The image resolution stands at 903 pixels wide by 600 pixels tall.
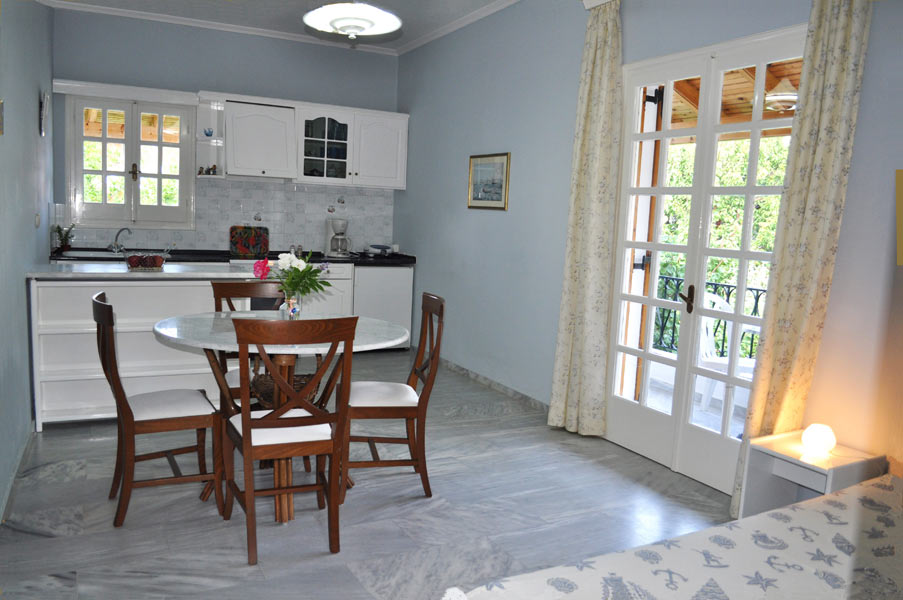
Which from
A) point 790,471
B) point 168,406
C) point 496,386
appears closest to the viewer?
point 790,471

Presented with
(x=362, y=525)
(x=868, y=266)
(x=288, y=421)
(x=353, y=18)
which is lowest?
(x=362, y=525)

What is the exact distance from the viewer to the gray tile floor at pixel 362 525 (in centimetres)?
246

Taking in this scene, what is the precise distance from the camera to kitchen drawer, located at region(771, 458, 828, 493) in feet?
8.58

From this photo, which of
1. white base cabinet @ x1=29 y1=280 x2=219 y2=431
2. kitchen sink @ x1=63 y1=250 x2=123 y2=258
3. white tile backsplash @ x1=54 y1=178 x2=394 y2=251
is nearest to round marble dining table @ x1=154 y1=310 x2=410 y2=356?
white base cabinet @ x1=29 y1=280 x2=219 y2=431

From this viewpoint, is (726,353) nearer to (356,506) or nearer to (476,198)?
(356,506)

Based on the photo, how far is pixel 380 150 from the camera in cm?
667

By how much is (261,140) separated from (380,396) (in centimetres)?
376

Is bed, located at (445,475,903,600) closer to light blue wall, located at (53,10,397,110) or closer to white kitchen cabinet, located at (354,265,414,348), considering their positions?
white kitchen cabinet, located at (354,265,414,348)

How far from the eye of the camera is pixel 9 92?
312 cm

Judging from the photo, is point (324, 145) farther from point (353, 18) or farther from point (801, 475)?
point (801, 475)

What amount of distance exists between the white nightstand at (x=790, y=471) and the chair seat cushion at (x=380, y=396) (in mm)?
1498

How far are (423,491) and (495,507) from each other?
0.37m

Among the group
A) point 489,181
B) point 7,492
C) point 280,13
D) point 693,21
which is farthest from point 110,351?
point 280,13

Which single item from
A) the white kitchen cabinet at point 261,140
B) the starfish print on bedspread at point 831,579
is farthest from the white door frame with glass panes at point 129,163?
the starfish print on bedspread at point 831,579
